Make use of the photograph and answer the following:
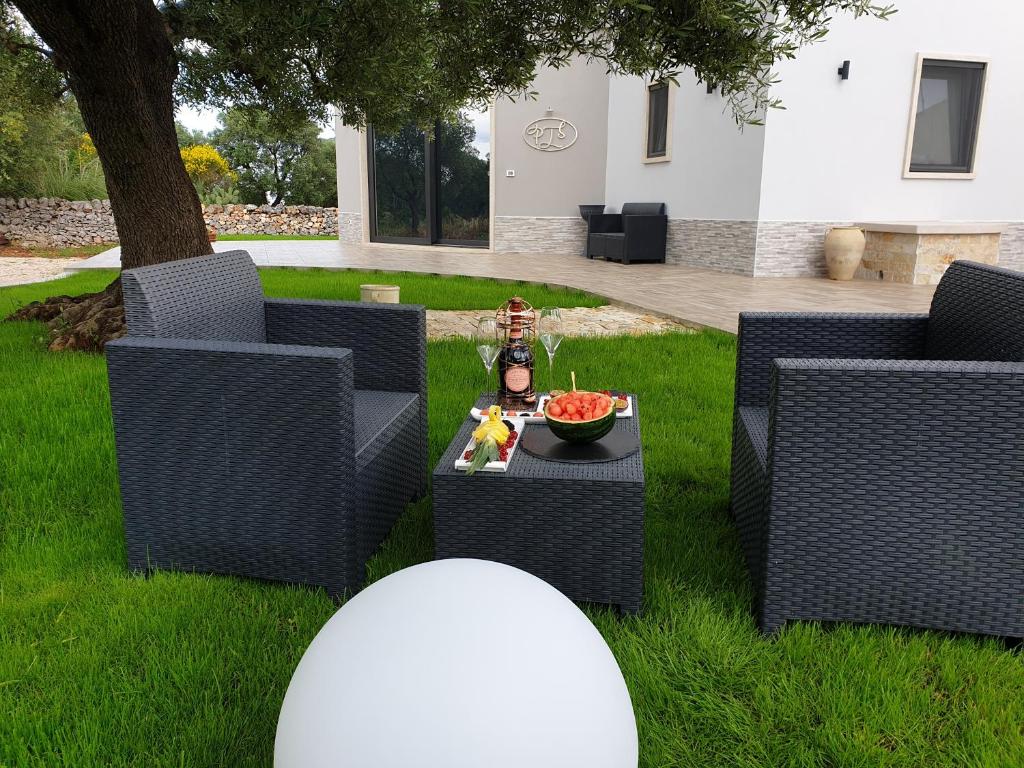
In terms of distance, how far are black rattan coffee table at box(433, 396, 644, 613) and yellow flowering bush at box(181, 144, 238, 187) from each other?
20.5 m

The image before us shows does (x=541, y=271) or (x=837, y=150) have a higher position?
(x=837, y=150)

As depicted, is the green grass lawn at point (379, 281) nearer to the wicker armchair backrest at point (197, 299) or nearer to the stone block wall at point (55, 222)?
the wicker armchair backrest at point (197, 299)

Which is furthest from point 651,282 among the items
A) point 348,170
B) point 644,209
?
point 348,170

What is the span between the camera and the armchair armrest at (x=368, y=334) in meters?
2.88

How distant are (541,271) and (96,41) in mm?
6561

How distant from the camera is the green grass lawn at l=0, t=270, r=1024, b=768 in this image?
1600 millimetres

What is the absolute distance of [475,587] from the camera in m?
1.15

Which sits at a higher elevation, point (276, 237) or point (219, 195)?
point (219, 195)

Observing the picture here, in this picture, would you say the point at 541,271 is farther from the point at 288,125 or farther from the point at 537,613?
the point at 537,613

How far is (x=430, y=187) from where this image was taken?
15.2 meters

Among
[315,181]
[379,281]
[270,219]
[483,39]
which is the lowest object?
[379,281]

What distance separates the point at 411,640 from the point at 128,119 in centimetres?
491

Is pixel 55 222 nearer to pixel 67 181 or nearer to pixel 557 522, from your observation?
pixel 67 181

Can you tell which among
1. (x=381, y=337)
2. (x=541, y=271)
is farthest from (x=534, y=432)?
(x=541, y=271)
